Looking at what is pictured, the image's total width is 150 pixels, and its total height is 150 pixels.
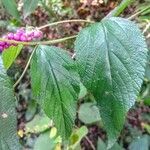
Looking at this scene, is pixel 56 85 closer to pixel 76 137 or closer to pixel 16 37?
pixel 16 37

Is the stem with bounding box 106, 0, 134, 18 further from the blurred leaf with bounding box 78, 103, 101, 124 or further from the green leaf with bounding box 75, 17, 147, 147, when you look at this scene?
the blurred leaf with bounding box 78, 103, 101, 124

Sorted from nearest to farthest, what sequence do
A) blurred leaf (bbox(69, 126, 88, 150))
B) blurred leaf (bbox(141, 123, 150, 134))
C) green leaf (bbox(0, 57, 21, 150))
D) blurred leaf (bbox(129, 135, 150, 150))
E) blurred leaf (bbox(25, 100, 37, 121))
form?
green leaf (bbox(0, 57, 21, 150)) → blurred leaf (bbox(129, 135, 150, 150)) → blurred leaf (bbox(69, 126, 88, 150)) → blurred leaf (bbox(141, 123, 150, 134)) → blurred leaf (bbox(25, 100, 37, 121))

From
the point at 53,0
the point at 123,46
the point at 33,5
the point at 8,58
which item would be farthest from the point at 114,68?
the point at 53,0

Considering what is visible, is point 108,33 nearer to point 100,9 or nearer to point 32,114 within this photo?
point 32,114

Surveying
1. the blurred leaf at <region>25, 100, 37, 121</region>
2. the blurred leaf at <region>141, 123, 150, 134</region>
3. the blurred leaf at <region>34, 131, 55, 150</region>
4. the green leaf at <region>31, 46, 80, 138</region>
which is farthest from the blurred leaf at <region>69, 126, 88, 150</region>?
the green leaf at <region>31, 46, 80, 138</region>

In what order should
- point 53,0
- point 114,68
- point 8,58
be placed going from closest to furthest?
point 114,68 < point 8,58 < point 53,0
